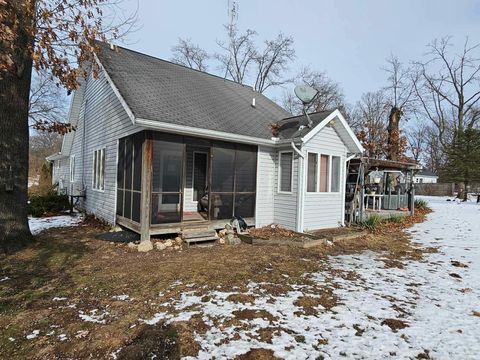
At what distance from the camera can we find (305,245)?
26.9 ft

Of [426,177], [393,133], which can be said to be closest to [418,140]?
[426,177]

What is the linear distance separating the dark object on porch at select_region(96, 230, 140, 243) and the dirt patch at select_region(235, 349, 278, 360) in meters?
5.77

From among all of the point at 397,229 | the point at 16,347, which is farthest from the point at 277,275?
the point at 397,229

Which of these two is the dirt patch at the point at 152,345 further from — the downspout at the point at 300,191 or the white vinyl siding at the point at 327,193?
the white vinyl siding at the point at 327,193

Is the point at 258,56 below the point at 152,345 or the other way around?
the other way around

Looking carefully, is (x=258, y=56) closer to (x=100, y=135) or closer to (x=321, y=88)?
(x=321, y=88)

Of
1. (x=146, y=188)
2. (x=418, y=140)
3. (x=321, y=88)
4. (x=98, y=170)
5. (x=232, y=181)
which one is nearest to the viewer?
(x=146, y=188)

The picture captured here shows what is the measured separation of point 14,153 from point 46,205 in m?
6.88

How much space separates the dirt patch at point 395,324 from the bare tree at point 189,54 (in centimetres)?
3090

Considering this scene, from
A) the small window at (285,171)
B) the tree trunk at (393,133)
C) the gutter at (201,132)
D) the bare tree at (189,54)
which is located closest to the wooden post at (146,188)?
the gutter at (201,132)

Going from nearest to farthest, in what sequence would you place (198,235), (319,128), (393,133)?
(198,235) < (319,128) < (393,133)

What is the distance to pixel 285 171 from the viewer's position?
10.1m

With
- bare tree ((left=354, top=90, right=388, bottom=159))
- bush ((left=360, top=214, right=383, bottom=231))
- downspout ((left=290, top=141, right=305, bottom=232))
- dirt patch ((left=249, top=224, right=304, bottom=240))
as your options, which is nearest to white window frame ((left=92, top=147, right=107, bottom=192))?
dirt patch ((left=249, top=224, right=304, bottom=240))

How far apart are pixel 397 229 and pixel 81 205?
43.1ft
